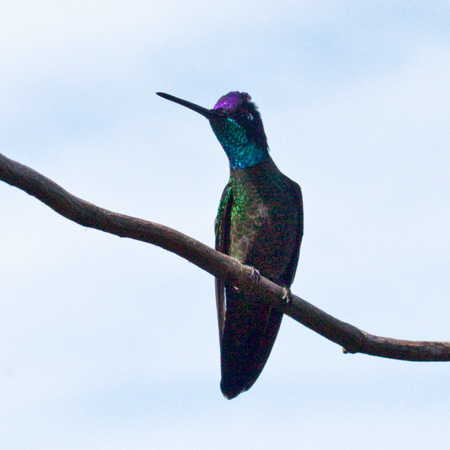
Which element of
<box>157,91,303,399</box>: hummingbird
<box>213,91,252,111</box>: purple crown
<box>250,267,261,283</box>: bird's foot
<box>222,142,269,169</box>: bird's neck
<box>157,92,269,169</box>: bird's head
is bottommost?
<box>250,267,261,283</box>: bird's foot

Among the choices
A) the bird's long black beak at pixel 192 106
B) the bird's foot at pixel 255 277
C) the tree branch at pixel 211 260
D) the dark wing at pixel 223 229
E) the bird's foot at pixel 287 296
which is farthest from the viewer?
the dark wing at pixel 223 229

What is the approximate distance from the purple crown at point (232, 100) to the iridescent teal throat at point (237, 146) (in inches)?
6.2

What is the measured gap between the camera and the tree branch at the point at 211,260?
12.7 ft

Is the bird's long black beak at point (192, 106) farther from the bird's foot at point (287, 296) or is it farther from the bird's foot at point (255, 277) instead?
→ the bird's foot at point (287, 296)

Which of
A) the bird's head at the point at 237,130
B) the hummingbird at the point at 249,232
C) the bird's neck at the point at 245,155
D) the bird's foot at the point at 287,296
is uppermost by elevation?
the bird's head at the point at 237,130

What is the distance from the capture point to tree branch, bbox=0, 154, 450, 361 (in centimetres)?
388

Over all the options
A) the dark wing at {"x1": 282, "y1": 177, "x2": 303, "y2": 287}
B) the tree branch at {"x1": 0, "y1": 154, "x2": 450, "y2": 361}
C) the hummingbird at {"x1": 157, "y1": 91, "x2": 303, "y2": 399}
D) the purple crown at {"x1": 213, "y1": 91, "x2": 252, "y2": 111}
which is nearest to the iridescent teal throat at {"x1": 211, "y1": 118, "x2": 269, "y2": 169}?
the hummingbird at {"x1": 157, "y1": 91, "x2": 303, "y2": 399}

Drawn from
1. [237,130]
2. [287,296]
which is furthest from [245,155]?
[287,296]

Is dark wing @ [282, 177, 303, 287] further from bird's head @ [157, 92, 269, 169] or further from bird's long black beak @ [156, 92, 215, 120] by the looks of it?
bird's long black beak @ [156, 92, 215, 120]

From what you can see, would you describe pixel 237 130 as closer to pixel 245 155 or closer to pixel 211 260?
pixel 245 155

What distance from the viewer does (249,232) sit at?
7.38m

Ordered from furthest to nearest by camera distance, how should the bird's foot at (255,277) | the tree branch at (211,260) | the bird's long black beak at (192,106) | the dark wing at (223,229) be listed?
the dark wing at (223,229) < the bird's long black beak at (192,106) < the bird's foot at (255,277) < the tree branch at (211,260)

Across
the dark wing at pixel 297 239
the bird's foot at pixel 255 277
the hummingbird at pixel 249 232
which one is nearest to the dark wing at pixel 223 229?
the hummingbird at pixel 249 232

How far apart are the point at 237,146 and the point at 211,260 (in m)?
3.33
